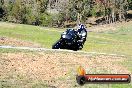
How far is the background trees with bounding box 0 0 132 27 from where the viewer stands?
342ft

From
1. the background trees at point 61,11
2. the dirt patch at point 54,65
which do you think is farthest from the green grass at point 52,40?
the background trees at point 61,11

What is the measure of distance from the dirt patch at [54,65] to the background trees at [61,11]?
8179 cm

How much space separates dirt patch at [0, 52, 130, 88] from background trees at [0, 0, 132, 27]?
81795mm

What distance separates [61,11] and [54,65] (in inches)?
3700

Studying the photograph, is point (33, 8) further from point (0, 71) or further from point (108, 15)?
point (0, 71)

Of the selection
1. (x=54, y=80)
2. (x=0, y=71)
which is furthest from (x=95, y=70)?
(x=0, y=71)

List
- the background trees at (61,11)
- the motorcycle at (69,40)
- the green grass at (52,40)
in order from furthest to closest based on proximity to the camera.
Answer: the background trees at (61,11), the green grass at (52,40), the motorcycle at (69,40)

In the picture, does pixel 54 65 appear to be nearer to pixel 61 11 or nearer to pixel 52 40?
pixel 52 40

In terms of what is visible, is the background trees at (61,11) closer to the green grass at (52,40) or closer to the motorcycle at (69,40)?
the green grass at (52,40)

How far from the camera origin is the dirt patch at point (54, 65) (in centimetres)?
1544

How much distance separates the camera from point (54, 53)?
21500mm

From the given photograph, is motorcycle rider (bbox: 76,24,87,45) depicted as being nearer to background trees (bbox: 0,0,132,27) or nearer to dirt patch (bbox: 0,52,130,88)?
dirt patch (bbox: 0,52,130,88)

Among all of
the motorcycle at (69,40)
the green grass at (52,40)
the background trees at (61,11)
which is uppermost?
the motorcycle at (69,40)

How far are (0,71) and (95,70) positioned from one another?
A: 5.27 meters
